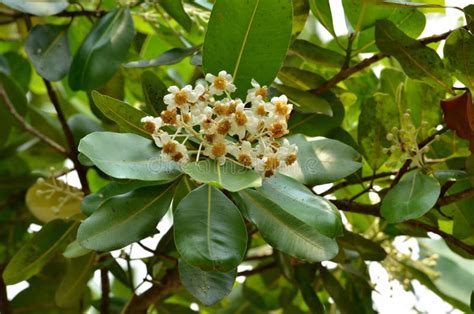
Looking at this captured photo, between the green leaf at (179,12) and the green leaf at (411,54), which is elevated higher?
the green leaf at (411,54)

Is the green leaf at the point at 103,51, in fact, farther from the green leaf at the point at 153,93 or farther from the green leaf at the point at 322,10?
the green leaf at the point at 322,10

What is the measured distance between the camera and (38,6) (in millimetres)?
1277

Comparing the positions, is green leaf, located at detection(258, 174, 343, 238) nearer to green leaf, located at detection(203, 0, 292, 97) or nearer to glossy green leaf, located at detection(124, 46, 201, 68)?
green leaf, located at detection(203, 0, 292, 97)

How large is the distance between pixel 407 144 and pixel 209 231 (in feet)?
1.13

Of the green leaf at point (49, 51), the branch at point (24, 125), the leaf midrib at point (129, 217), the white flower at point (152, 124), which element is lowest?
the branch at point (24, 125)

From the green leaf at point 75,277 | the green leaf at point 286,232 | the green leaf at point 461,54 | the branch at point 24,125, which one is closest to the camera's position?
the green leaf at point 286,232

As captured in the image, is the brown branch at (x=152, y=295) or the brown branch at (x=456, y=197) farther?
the brown branch at (x=152, y=295)

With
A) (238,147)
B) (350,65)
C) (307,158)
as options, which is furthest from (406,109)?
(238,147)

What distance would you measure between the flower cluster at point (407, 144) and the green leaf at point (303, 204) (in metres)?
0.21

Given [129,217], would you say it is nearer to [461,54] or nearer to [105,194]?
[105,194]

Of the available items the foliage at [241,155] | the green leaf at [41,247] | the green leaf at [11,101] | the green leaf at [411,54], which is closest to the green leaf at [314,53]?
the foliage at [241,155]

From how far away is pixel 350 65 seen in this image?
1.28 m

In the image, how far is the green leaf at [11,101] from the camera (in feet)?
4.78

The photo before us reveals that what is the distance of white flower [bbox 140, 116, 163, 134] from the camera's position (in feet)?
2.96
